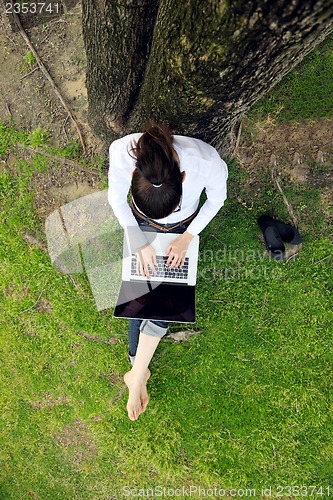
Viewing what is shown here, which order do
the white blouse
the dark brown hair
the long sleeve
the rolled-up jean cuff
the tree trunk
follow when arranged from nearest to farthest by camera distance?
the tree trunk, the dark brown hair, the white blouse, the long sleeve, the rolled-up jean cuff

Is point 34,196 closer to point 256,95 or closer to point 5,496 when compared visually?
point 256,95

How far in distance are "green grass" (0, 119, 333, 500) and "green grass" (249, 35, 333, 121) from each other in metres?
0.58

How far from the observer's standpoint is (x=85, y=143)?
3463mm

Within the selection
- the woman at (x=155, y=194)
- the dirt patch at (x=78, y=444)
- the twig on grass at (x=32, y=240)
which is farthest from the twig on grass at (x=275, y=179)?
the dirt patch at (x=78, y=444)

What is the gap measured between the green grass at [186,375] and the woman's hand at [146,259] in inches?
28.4

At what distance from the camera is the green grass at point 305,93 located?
10.3 feet

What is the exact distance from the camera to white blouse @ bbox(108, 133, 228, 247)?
7.22 ft

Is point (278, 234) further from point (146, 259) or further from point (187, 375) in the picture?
point (187, 375)

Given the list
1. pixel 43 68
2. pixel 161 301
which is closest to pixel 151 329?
pixel 161 301

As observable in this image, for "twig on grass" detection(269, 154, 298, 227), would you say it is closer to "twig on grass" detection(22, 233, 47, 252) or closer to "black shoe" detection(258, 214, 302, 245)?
"black shoe" detection(258, 214, 302, 245)

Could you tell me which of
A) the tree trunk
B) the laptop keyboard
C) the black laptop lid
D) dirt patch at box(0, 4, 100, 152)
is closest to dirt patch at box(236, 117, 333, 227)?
the tree trunk

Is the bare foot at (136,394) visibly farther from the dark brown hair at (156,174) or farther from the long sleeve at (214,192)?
the dark brown hair at (156,174)

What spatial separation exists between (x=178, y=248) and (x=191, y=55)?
1.43 metres

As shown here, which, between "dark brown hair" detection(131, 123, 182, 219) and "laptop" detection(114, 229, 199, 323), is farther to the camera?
"laptop" detection(114, 229, 199, 323)
